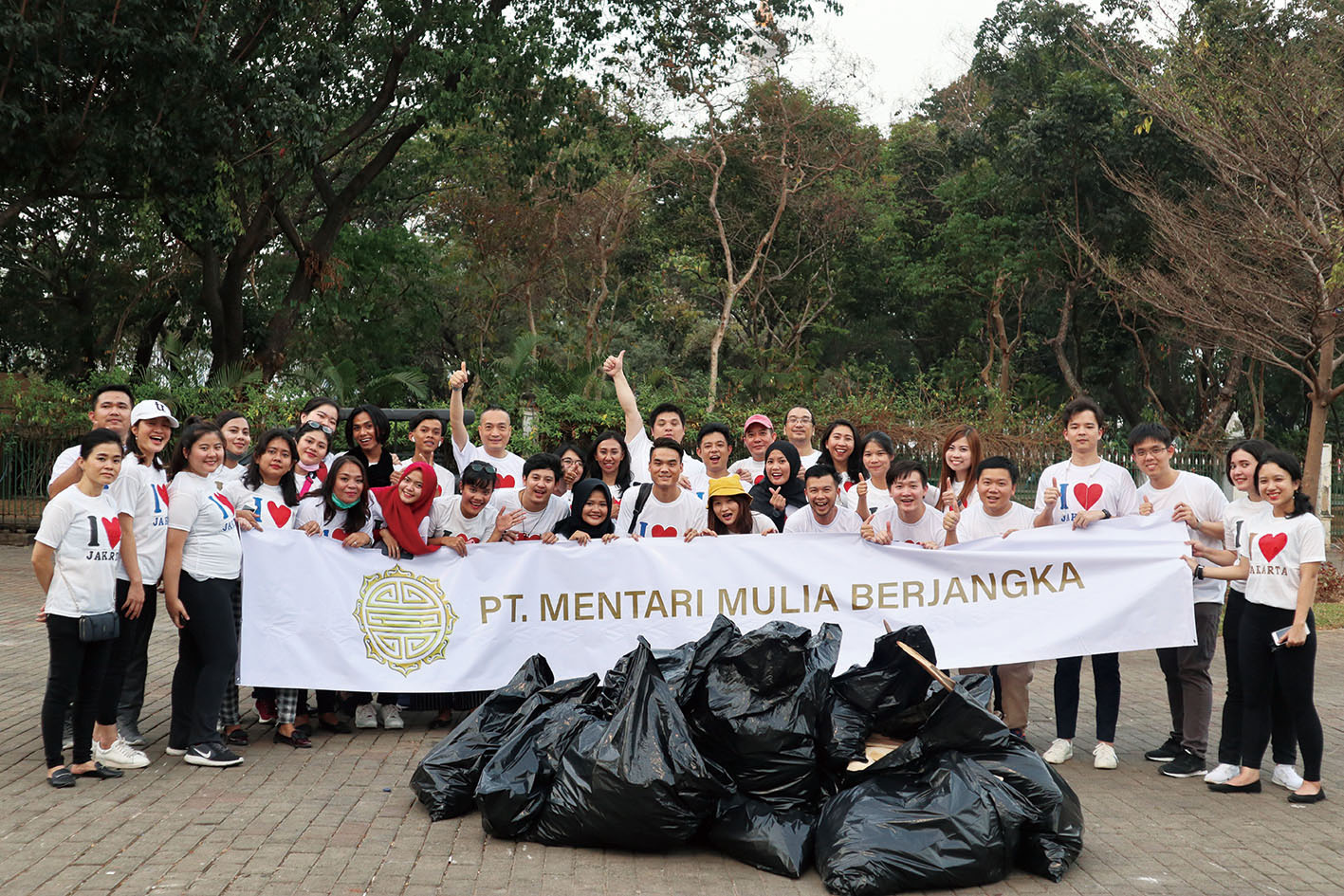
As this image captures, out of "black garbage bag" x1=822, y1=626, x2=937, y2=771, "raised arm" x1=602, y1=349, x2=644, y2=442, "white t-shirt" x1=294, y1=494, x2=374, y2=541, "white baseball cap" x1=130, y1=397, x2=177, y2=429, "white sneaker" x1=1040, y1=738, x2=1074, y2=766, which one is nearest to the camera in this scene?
"black garbage bag" x1=822, y1=626, x2=937, y2=771

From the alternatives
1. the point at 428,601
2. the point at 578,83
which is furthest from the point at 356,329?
the point at 428,601

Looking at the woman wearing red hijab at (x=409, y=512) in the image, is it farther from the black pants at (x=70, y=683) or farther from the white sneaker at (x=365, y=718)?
the black pants at (x=70, y=683)

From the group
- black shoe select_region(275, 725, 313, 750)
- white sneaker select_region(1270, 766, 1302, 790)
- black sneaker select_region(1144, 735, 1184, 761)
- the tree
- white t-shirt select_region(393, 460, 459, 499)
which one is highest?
the tree

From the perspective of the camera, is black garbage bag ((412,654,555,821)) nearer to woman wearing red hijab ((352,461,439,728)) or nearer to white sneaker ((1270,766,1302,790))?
woman wearing red hijab ((352,461,439,728))

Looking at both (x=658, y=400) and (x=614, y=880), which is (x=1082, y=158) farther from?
(x=614, y=880)

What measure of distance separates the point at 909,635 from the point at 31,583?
1283 cm

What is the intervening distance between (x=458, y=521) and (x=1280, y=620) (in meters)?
4.33

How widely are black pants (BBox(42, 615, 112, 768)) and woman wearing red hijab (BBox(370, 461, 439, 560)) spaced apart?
5.16ft

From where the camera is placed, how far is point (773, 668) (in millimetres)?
4730

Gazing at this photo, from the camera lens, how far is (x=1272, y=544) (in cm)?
567

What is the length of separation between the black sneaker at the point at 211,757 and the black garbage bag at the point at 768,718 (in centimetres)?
271

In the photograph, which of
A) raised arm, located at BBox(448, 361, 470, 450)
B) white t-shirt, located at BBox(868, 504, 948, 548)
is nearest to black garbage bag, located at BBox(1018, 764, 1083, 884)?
white t-shirt, located at BBox(868, 504, 948, 548)

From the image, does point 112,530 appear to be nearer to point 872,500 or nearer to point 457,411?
point 457,411

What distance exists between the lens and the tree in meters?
13.1
